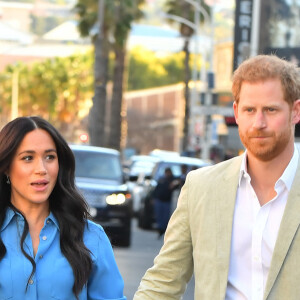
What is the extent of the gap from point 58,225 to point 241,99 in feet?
3.09

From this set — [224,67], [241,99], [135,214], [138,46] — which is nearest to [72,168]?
[241,99]

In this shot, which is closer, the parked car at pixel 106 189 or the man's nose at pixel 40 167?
the man's nose at pixel 40 167

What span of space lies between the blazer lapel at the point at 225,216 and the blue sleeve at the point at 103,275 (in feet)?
1.98

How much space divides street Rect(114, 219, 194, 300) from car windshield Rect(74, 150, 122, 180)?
138 cm

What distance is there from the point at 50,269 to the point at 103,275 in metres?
0.28

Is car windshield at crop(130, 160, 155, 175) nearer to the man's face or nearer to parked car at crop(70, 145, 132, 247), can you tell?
parked car at crop(70, 145, 132, 247)

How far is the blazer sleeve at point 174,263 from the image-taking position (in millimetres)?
4070

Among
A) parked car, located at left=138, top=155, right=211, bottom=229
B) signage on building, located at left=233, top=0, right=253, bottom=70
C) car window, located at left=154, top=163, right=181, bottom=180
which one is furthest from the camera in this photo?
signage on building, located at left=233, top=0, right=253, bottom=70

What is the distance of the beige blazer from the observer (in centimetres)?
372

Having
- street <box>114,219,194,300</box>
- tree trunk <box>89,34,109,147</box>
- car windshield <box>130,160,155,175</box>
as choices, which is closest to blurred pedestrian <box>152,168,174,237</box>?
street <box>114,219,194,300</box>

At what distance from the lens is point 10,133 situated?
4.25 metres

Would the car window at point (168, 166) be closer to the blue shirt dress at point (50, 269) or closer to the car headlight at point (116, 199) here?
the car headlight at point (116, 199)

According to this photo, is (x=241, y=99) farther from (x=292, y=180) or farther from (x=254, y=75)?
(x=292, y=180)

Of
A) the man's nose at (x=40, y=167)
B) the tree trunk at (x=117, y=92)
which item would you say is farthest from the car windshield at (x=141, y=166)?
the man's nose at (x=40, y=167)
